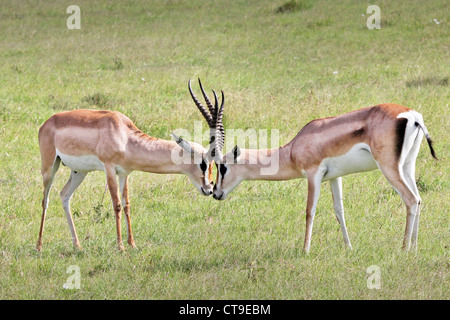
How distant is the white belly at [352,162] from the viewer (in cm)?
537

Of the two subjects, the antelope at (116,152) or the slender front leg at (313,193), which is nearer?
the slender front leg at (313,193)

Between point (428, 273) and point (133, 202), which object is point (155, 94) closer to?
point (133, 202)

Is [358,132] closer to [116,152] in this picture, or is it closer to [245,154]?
[245,154]

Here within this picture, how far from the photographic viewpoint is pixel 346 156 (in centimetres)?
542

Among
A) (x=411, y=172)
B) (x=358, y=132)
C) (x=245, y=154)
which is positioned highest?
(x=358, y=132)

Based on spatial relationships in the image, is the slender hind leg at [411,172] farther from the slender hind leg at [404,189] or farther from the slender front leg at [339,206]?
the slender front leg at [339,206]

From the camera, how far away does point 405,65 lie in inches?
467

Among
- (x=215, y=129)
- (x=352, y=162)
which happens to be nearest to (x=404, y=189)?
(x=352, y=162)

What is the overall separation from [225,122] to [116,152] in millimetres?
3732

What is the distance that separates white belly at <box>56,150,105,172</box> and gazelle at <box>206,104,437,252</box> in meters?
1.03

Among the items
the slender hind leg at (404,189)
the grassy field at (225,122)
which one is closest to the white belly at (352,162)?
the slender hind leg at (404,189)

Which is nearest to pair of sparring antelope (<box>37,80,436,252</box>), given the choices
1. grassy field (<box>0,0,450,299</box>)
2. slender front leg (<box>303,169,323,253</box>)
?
slender front leg (<box>303,169,323,253</box>)
